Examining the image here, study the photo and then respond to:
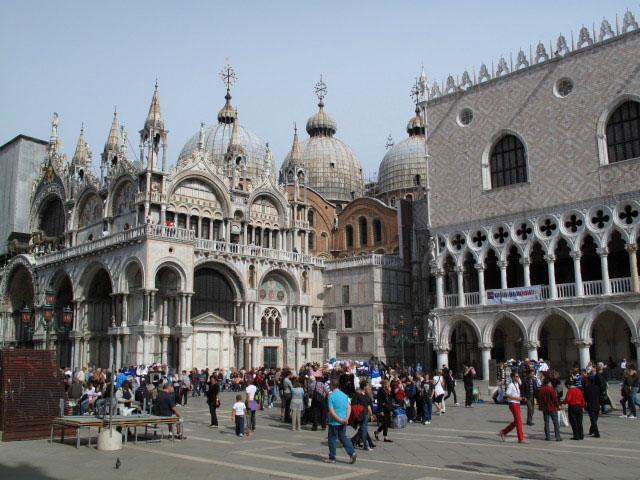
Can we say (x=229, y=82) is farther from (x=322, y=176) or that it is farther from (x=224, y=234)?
(x=224, y=234)

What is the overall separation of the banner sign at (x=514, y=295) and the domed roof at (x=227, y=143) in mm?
24559

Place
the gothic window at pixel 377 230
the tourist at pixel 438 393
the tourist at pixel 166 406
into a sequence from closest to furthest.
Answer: the tourist at pixel 166 406
the tourist at pixel 438 393
the gothic window at pixel 377 230

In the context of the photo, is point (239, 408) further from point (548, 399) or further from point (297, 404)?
point (548, 399)

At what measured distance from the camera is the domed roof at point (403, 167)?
58094 millimetres

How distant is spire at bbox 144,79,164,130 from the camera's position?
37.2m

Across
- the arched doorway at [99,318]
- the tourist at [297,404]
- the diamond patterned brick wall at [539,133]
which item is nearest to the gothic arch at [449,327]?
the diamond patterned brick wall at [539,133]

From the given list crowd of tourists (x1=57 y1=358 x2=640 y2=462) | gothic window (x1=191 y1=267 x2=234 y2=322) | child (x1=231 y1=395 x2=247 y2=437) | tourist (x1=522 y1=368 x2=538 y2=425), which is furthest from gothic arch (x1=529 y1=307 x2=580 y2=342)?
child (x1=231 y1=395 x2=247 y2=437)

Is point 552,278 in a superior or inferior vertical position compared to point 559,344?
superior

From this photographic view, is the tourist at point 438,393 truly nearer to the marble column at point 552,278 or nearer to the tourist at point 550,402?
the tourist at point 550,402

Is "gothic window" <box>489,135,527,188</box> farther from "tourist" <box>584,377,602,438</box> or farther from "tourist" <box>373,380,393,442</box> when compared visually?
"tourist" <box>373,380,393,442</box>

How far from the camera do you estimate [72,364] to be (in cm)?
3756

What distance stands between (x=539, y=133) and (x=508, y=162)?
2.26 meters

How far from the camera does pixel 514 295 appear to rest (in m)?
34.0

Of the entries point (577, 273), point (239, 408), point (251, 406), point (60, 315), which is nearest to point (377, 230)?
point (577, 273)
